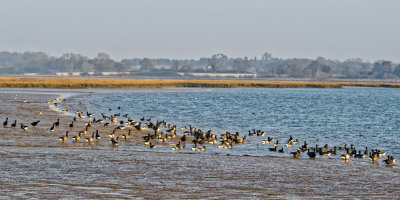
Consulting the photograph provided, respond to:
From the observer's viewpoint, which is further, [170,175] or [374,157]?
[374,157]

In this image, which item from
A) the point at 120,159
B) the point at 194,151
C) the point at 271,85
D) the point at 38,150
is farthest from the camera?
the point at 271,85

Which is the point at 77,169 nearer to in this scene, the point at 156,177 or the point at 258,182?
the point at 156,177

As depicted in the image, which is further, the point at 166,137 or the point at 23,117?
the point at 23,117

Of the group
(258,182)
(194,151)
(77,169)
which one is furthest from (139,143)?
(258,182)

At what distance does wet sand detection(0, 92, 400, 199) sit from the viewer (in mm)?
15773

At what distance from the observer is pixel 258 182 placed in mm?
17672

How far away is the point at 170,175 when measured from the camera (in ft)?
60.6

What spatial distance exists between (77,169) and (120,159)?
2.80 meters

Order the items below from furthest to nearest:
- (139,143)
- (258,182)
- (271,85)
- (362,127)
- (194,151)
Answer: (271,85) < (362,127) < (139,143) < (194,151) < (258,182)

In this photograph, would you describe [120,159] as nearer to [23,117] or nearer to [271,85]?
[23,117]

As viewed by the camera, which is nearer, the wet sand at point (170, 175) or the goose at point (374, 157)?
the wet sand at point (170, 175)

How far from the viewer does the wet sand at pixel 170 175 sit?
15.8 m

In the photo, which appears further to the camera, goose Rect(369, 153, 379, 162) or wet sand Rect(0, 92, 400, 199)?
goose Rect(369, 153, 379, 162)

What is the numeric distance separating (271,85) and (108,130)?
110 meters
